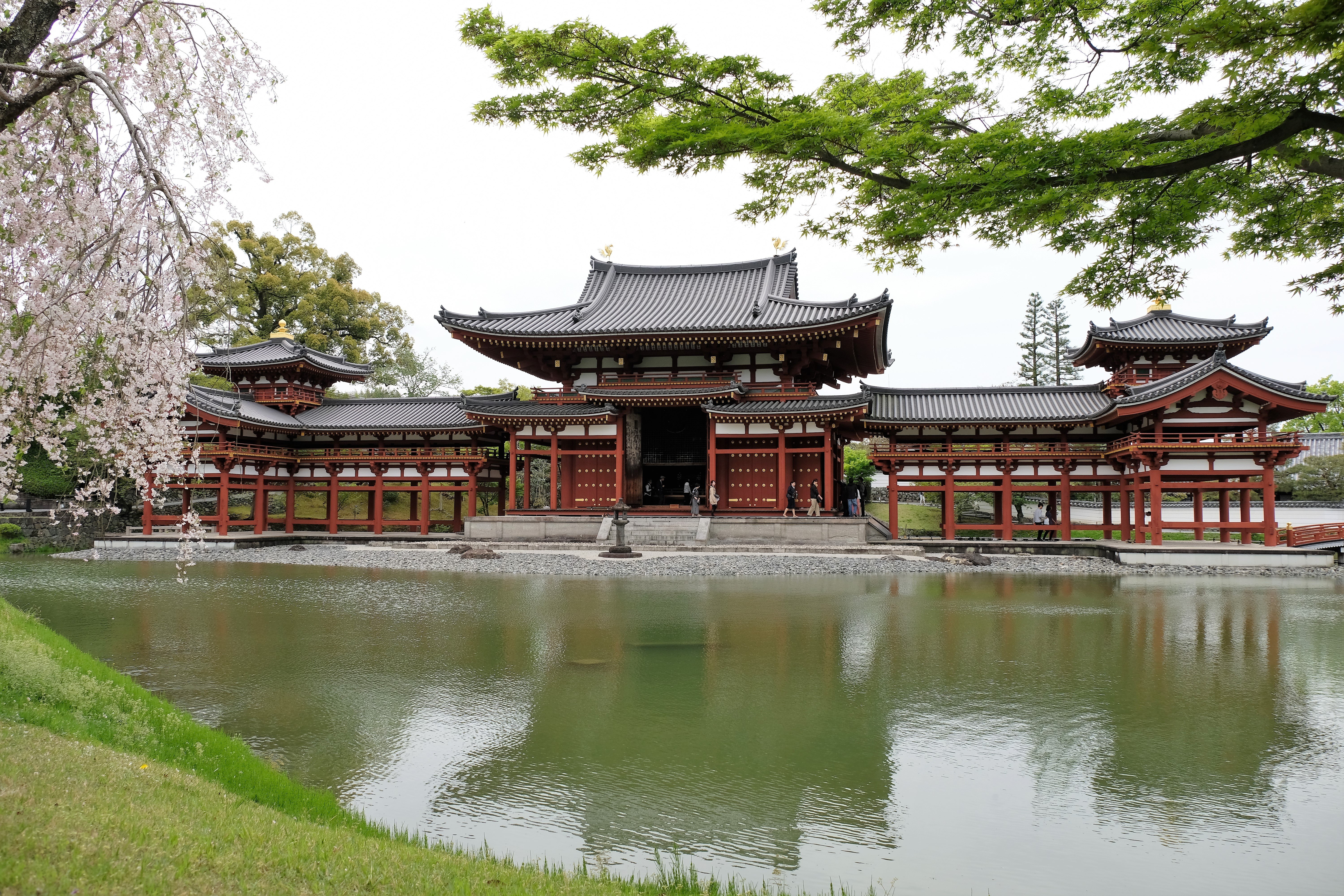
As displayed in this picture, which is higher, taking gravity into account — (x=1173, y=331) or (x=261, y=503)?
(x=1173, y=331)

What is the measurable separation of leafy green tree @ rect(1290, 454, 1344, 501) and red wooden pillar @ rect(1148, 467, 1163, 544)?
18.6 meters

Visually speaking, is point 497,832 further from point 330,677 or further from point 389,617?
point 389,617

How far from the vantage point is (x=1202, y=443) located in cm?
1980

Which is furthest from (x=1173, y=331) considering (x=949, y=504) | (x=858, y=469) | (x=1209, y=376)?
(x=858, y=469)

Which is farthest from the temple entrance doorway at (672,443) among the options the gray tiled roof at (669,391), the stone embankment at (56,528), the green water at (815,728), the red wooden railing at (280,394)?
the stone embankment at (56,528)

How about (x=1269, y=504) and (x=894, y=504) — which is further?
(x=894, y=504)

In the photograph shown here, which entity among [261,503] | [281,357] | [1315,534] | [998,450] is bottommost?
[1315,534]

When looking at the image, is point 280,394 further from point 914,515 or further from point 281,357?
point 914,515

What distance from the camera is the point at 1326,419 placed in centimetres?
4391

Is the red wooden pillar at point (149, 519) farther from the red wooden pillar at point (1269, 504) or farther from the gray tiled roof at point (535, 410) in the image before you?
the red wooden pillar at point (1269, 504)

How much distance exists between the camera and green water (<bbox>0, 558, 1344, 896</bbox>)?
401 cm

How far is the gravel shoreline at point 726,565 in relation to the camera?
55.5ft

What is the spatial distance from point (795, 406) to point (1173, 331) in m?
12.6

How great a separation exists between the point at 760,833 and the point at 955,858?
1.04 metres
